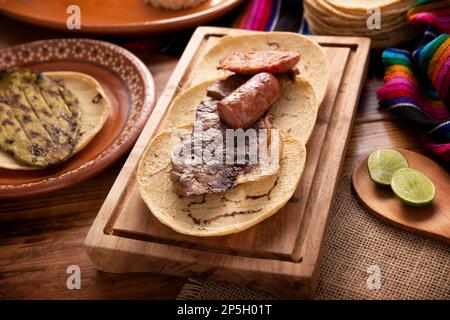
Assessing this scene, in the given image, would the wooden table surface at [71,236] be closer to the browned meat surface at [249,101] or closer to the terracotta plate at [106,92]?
the terracotta plate at [106,92]

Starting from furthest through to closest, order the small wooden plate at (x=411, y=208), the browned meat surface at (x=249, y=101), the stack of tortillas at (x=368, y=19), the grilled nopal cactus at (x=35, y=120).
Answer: the stack of tortillas at (x=368, y=19) → the grilled nopal cactus at (x=35, y=120) → the browned meat surface at (x=249, y=101) → the small wooden plate at (x=411, y=208)

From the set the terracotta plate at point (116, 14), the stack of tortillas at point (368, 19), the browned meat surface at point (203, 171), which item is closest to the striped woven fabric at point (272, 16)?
the terracotta plate at point (116, 14)

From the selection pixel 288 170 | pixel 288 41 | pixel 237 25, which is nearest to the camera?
pixel 288 170

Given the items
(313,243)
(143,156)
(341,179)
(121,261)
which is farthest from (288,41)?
(121,261)

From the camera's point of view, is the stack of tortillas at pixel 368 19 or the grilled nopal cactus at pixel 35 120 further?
the stack of tortillas at pixel 368 19

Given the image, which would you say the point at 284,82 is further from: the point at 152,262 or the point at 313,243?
the point at 152,262

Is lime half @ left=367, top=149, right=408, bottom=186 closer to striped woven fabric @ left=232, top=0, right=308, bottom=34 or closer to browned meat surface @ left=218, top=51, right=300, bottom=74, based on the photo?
browned meat surface @ left=218, top=51, right=300, bottom=74
